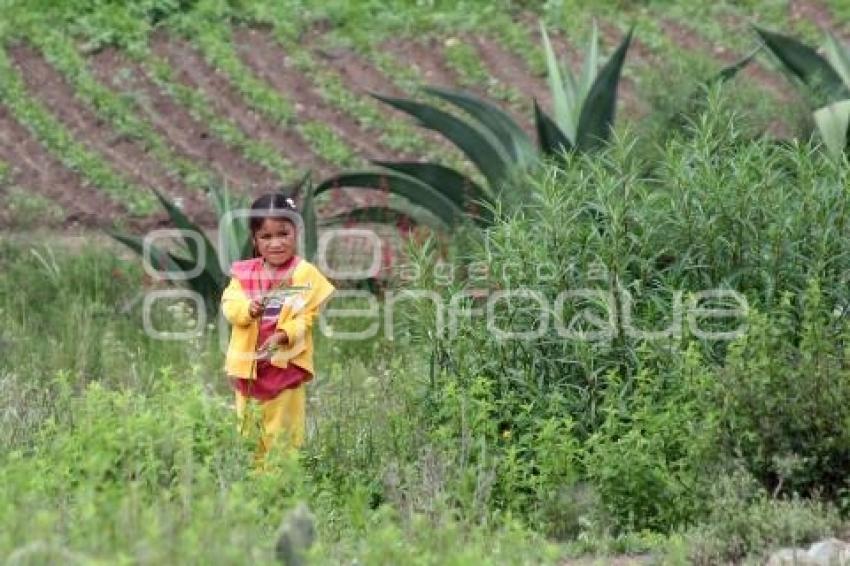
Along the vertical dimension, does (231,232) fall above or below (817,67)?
below

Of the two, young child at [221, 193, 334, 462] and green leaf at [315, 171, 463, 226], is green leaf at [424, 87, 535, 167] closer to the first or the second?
green leaf at [315, 171, 463, 226]

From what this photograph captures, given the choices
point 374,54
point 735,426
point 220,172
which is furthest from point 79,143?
point 735,426

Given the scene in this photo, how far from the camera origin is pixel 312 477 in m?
7.57

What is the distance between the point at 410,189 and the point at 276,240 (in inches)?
143

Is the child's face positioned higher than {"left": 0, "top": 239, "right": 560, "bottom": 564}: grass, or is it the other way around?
the child's face

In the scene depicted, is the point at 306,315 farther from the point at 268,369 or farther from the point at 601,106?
the point at 601,106

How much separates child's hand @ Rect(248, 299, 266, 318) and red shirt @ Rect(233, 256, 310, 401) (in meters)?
0.07

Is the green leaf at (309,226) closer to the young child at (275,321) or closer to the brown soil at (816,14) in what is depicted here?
the young child at (275,321)

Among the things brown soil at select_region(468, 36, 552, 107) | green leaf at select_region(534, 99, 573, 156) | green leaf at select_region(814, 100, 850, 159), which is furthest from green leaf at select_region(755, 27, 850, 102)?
brown soil at select_region(468, 36, 552, 107)

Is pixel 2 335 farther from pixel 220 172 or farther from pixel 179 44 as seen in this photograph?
pixel 179 44

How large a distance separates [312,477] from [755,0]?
10893 millimetres

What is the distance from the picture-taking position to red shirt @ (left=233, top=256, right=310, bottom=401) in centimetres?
793

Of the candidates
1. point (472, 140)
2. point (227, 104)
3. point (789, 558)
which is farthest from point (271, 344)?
point (227, 104)

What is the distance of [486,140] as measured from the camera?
37.1ft
